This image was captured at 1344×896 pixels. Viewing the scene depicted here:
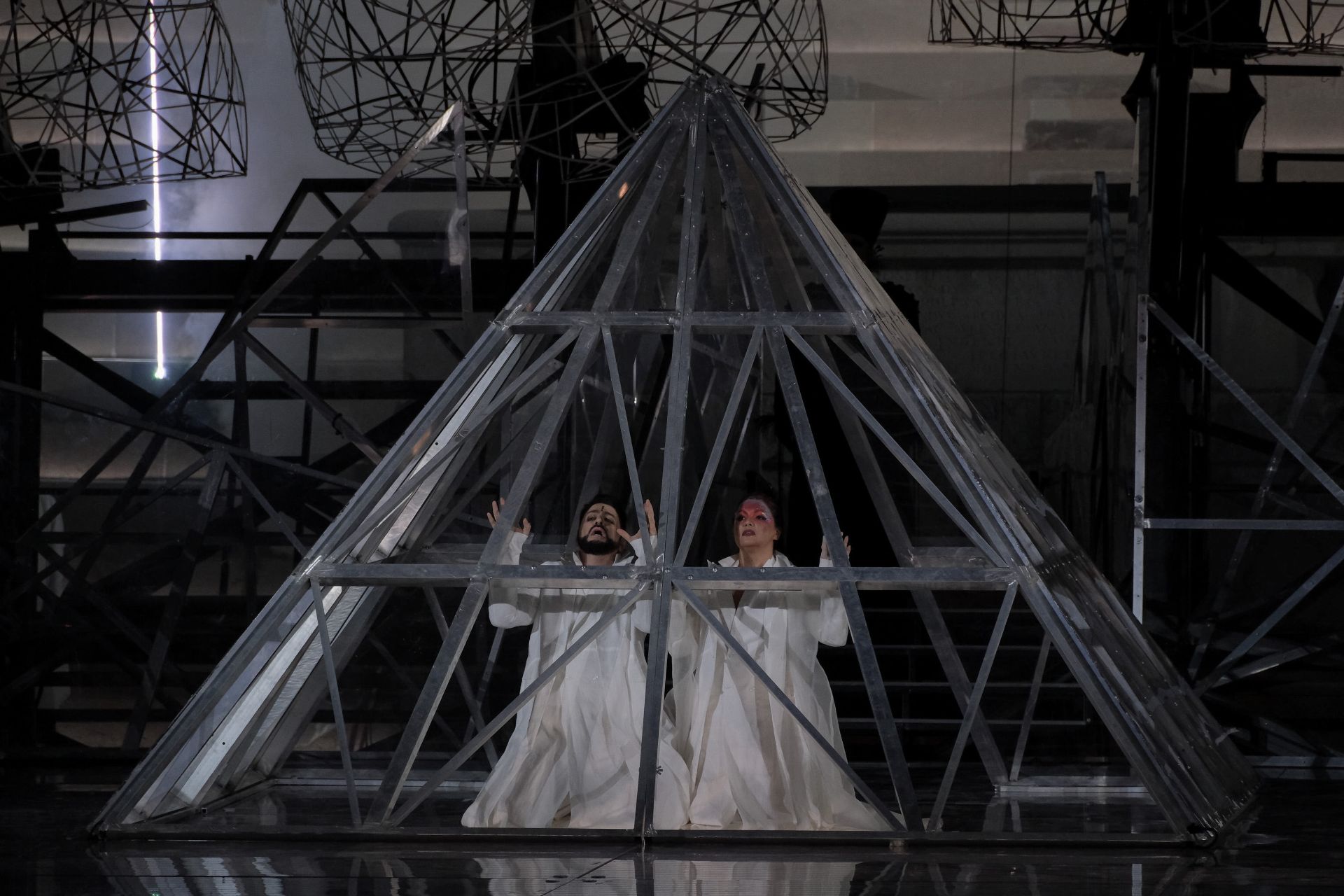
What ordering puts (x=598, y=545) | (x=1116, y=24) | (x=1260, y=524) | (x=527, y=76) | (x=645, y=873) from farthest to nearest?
(x=1116, y=24) → (x=527, y=76) → (x=1260, y=524) → (x=598, y=545) → (x=645, y=873)

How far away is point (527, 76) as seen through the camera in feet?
19.9

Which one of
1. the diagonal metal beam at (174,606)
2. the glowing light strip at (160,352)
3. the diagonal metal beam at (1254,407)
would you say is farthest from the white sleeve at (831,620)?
the glowing light strip at (160,352)

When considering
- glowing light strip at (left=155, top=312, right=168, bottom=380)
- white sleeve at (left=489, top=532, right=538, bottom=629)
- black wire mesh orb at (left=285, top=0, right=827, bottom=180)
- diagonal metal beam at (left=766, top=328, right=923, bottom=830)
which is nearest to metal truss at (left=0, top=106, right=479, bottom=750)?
glowing light strip at (left=155, top=312, right=168, bottom=380)

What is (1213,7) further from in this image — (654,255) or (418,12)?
(418,12)

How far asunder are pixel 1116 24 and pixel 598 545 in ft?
12.4

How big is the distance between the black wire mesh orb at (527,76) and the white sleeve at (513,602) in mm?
1074

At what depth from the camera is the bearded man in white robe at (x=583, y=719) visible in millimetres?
4184

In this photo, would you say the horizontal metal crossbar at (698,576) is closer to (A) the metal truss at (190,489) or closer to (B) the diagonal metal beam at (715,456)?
(B) the diagonal metal beam at (715,456)

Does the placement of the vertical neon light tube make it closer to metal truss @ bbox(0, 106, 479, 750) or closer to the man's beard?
metal truss @ bbox(0, 106, 479, 750)

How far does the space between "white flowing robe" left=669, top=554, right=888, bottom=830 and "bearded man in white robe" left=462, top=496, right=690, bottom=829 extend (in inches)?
3.7

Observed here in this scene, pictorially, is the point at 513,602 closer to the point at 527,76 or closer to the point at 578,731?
the point at 578,731

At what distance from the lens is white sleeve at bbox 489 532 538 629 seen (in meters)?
4.42

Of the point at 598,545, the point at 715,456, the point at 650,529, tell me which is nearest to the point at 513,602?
the point at 598,545

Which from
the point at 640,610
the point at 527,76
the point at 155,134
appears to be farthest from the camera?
the point at 155,134
